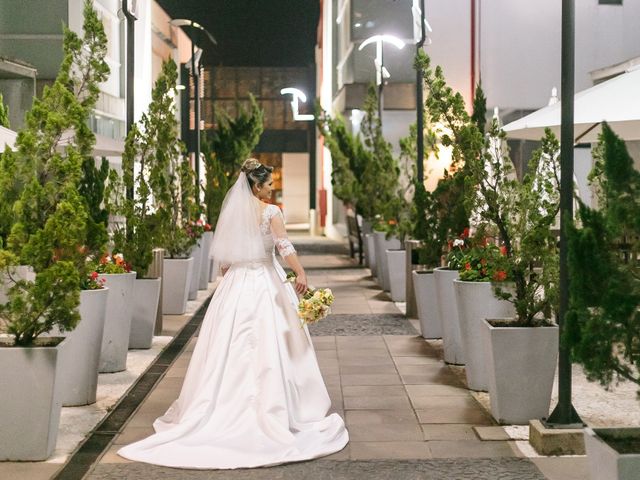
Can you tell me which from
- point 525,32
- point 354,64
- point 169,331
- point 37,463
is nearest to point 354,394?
point 37,463

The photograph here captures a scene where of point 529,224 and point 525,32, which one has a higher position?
point 525,32

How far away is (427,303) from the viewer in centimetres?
1115

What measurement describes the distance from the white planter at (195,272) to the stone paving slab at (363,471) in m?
9.05

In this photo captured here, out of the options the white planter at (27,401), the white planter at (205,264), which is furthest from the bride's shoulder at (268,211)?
the white planter at (205,264)

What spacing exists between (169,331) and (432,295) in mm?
3118

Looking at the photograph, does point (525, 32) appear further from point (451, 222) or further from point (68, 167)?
point (68, 167)

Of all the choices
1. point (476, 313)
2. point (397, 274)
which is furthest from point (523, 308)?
point (397, 274)

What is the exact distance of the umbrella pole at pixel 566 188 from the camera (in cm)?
649

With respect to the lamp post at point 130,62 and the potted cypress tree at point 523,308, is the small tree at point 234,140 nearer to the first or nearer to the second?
the lamp post at point 130,62

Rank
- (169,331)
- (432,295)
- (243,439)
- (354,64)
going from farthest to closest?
(354,64) → (169,331) → (432,295) → (243,439)

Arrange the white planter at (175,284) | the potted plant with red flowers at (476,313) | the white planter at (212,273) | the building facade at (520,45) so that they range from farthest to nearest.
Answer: the building facade at (520,45), the white planter at (212,273), the white planter at (175,284), the potted plant with red flowers at (476,313)

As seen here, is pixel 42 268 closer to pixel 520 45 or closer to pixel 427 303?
pixel 427 303

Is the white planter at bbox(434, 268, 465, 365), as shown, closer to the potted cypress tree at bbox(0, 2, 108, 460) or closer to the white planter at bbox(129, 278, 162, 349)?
the white planter at bbox(129, 278, 162, 349)

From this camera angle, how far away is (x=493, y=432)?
6.84 metres
